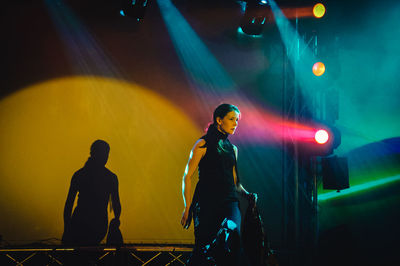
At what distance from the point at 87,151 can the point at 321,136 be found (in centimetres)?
376

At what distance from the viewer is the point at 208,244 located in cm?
272

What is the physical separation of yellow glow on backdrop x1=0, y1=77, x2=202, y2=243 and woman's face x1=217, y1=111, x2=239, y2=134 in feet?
6.25

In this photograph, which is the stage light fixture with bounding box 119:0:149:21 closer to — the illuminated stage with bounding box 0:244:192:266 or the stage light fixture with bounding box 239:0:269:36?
the stage light fixture with bounding box 239:0:269:36

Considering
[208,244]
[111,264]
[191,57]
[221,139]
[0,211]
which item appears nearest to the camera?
[208,244]

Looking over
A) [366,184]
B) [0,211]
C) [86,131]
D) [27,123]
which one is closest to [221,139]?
[86,131]

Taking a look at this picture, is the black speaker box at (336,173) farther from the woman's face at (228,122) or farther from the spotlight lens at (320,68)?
the woman's face at (228,122)

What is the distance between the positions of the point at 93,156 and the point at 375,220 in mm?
4841

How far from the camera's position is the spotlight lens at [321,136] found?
12.8ft

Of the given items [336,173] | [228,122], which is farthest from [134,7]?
[336,173]

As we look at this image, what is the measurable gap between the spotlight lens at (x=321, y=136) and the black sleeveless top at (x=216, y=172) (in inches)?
61.9

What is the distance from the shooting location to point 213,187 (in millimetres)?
2826

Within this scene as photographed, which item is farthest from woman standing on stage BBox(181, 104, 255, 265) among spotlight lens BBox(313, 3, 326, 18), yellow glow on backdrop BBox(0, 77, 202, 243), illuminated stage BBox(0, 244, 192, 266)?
spotlight lens BBox(313, 3, 326, 18)

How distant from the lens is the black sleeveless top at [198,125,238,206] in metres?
2.81

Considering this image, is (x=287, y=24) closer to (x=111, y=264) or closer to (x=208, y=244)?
(x=208, y=244)
